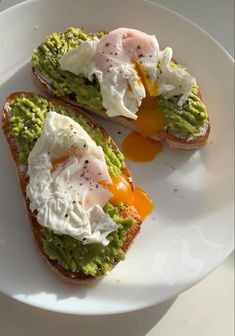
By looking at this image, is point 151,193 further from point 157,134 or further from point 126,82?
point 126,82

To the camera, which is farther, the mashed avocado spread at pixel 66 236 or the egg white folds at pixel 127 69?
the egg white folds at pixel 127 69

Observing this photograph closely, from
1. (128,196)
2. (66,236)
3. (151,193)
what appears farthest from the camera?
(151,193)

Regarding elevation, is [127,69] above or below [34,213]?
above

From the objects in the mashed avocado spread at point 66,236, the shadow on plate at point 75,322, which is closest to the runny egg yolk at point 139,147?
the mashed avocado spread at point 66,236

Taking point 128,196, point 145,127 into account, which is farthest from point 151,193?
point 145,127

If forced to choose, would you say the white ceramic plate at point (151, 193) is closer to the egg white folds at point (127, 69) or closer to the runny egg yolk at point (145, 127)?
the runny egg yolk at point (145, 127)

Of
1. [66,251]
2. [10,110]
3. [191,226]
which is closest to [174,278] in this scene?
[191,226]
